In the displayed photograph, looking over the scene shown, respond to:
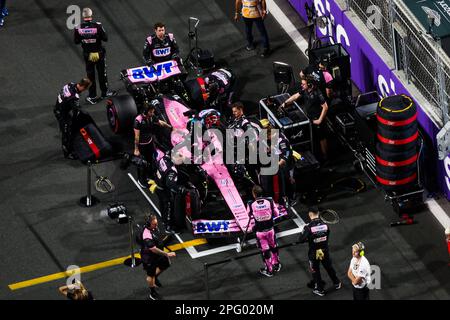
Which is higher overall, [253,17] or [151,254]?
[253,17]

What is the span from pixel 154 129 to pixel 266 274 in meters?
4.10

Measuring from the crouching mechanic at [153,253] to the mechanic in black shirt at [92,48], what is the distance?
19.5 ft

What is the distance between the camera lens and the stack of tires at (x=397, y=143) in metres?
29.3

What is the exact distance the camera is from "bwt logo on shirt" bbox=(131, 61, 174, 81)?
3281cm

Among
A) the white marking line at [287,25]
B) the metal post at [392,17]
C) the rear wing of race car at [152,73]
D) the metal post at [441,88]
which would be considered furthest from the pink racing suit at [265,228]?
the white marking line at [287,25]

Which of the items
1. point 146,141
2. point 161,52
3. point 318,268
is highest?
point 161,52

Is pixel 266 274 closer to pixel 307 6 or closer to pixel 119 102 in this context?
pixel 119 102

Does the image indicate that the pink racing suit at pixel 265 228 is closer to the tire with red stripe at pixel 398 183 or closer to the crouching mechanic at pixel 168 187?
the crouching mechanic at pixel 168 187

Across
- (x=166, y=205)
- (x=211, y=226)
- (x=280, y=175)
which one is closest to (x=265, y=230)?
(x=211, y=226)

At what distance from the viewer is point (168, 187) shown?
2958 cm

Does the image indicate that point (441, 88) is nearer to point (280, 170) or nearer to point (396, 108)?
point (396, 108)

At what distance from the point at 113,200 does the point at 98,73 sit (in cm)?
371

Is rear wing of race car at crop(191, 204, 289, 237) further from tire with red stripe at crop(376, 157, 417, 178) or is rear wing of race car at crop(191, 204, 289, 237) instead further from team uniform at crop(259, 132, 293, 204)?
tire with red stripe at crop(376, 157, 417, 178)

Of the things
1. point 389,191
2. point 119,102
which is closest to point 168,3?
point 119,102
